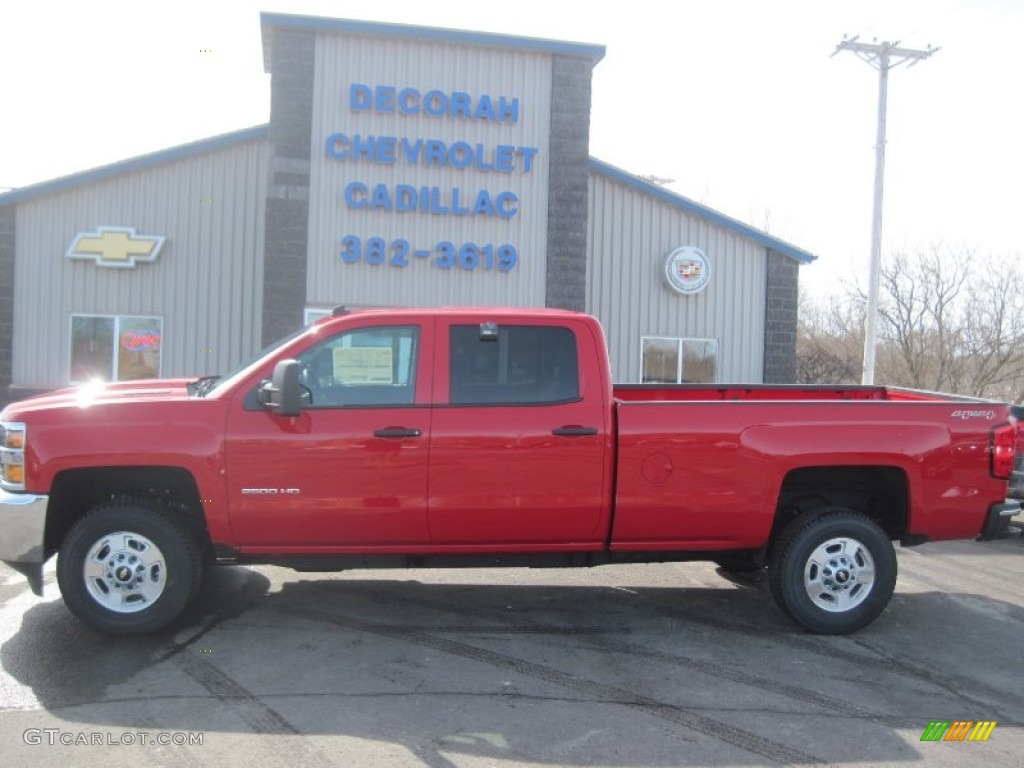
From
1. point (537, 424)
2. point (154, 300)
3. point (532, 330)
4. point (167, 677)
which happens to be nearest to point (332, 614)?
point (167, 677)

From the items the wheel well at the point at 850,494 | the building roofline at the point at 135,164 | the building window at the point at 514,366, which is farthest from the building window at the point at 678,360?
the building window at the point at 514,366

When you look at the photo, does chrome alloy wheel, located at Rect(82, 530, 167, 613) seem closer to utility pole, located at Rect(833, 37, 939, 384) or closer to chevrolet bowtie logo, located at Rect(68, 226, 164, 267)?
chevrolet bowtie logo, located at Rect(68, 226, 164, 267)

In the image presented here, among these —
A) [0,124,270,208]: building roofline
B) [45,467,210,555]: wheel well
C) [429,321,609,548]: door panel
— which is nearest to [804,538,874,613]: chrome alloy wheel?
[429,321,609,548]: door panel

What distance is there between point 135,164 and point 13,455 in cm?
1026

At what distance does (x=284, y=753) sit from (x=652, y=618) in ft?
9.12

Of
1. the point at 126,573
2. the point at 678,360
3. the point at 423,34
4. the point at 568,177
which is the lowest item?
the point at 126,573

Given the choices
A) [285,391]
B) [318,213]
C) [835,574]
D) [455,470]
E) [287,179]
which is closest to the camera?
[285,391]

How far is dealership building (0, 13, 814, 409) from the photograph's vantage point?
14.0m

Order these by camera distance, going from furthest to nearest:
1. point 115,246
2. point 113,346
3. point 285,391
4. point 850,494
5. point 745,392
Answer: point 113,346 < point 115,246 < point 745,392 < point 850,494 < point 285,391

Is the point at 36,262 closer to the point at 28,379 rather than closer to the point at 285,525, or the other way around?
the point at 28,379

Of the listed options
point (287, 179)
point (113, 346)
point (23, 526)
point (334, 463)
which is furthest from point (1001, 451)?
point (113, 346)

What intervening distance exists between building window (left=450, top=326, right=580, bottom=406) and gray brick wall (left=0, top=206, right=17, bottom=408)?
1120 cm

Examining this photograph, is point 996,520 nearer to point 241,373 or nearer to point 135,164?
point 241,373

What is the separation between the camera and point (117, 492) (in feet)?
17.7
